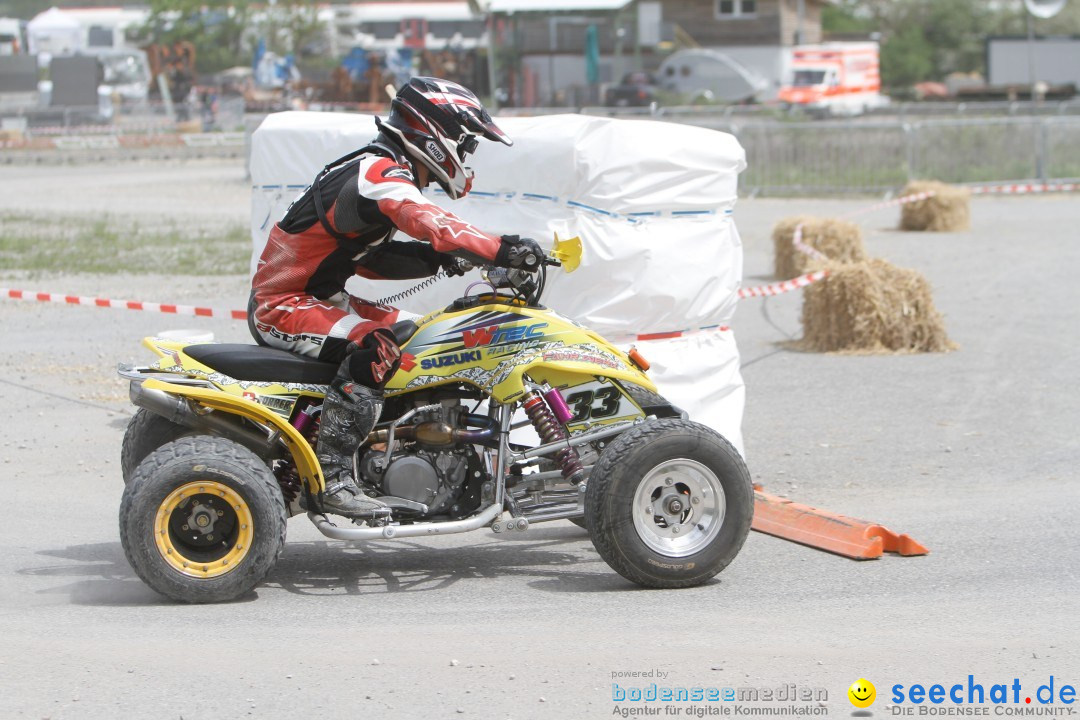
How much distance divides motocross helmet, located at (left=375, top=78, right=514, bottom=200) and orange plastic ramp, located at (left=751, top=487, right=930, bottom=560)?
246 centimetres

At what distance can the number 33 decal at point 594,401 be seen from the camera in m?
6.32

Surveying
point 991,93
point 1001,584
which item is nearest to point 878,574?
point 1001,584

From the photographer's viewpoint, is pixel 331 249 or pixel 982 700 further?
pixel 331 249

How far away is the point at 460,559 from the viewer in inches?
267

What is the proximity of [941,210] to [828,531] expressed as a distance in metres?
16.6

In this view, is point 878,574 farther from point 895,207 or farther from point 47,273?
point 895,207

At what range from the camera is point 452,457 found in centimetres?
616

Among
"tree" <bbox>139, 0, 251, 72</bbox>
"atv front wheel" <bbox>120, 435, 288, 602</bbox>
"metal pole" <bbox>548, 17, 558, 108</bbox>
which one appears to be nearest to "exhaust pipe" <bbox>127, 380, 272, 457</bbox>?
"atv front wheel" <bbox>120, 435, 288, 602</bbox>

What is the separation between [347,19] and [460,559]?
69.0 metres

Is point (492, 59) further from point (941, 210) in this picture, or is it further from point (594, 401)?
point (594, 401)

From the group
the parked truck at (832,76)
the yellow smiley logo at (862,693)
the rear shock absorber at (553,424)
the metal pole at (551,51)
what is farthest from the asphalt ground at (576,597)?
the metal pole at (551,51)

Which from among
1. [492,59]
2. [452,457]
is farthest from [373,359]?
[492,59]

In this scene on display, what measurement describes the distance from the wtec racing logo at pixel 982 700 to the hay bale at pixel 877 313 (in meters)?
7.95

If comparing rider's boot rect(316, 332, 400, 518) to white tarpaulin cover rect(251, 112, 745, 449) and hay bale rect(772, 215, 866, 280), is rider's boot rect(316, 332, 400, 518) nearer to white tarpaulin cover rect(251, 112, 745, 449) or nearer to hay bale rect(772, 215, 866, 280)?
white tarpaulin cover rect(251, 112, 745, 449)
